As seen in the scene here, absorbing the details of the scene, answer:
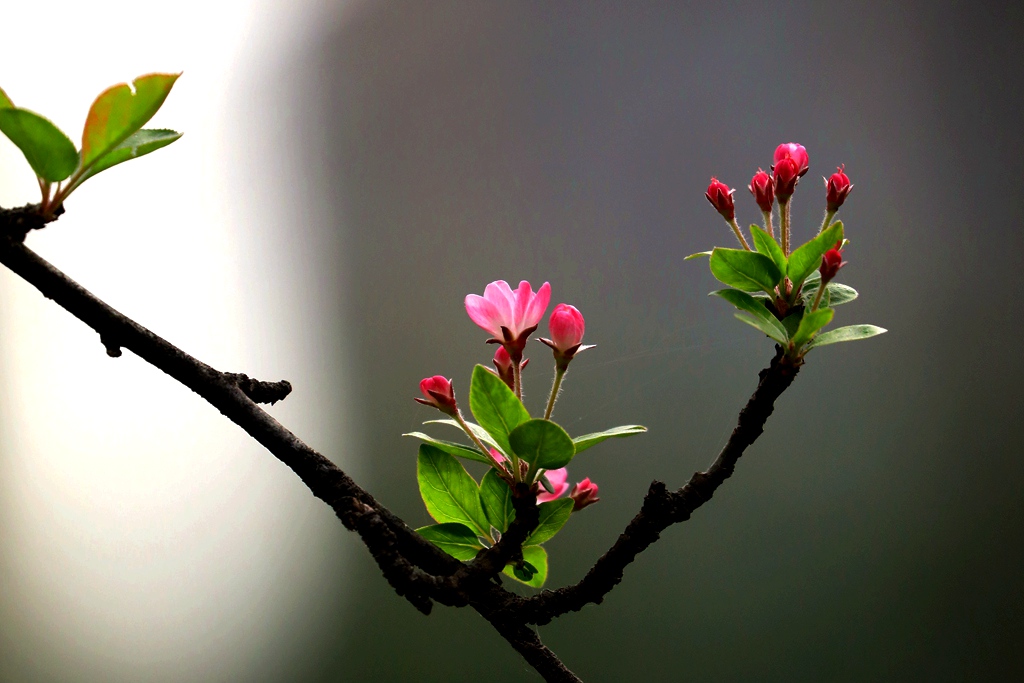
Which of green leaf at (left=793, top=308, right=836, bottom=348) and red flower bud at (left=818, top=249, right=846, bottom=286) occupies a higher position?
red flower bud at (left=818, top=249, right=846, bottom=286)

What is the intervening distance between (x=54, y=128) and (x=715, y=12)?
7.05 feet

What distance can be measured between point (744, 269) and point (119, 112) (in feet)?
1.11

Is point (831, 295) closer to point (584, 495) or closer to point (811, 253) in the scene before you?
point (811, 253)

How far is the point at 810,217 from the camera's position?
2.05 meters

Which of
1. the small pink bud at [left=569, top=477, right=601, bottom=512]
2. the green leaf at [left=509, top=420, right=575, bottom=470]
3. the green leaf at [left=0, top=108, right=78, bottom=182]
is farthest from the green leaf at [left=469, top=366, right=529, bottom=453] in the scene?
the green leaf at [left=0, top=108, right=78, bottom=182]

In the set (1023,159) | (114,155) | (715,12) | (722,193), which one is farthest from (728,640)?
(114,155)

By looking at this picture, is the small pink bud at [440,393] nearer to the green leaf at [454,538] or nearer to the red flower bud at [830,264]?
the green leaf at [454,538]

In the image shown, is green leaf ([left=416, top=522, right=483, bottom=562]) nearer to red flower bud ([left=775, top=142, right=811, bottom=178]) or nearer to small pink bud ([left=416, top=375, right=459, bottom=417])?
small pink bud ([left=416, top=375, right=459, bottom=417])

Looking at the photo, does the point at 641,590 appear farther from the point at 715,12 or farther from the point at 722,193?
the point at 722,193

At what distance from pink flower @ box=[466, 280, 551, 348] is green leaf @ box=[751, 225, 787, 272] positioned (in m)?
0.12

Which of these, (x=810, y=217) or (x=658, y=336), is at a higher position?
(x=810, y=217)

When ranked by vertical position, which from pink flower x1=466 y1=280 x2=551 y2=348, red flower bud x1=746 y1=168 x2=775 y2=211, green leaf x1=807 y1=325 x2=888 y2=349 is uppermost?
red flower bud x1=746 y1=168 x2=775 y2=211

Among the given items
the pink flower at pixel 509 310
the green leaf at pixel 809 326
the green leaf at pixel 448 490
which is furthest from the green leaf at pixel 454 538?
the green leaf at pixel 809 326

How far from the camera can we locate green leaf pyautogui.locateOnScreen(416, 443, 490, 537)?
1.53ft
